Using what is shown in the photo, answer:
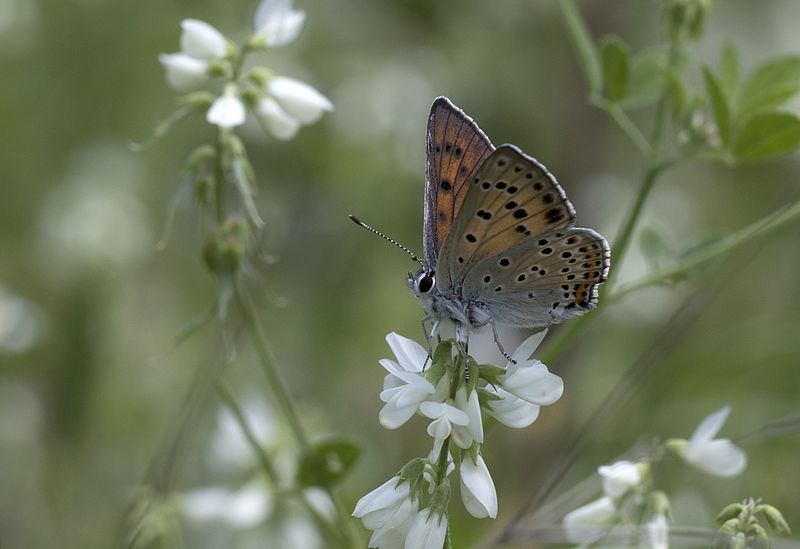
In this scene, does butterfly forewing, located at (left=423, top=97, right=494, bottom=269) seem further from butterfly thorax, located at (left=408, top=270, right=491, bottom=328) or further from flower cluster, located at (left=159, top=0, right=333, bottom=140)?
flower cluster, located at (left=159, top=0, right=333, bottom=140)

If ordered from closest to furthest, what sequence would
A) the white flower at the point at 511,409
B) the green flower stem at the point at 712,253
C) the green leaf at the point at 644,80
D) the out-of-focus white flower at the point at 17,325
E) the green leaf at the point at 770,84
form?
the white flower at the point at 511,409, the green flower stem at the point at 712,253, the green leaf at the point at 770,84, the green leaf at the point at 644,80, the out-of-focus white flower at the point at 17,325

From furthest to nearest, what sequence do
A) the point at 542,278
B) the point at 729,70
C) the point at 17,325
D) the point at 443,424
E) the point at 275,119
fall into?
the point at 17,325
the point at 729,70
the point at 275,119
the point at 542,278
the point at 443,424

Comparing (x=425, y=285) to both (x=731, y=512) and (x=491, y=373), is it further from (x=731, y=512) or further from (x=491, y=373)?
(x=731, y=512)

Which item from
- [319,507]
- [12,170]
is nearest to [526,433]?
[319,507]

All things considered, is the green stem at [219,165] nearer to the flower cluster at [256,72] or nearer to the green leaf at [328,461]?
the flower cluster at [256,72]

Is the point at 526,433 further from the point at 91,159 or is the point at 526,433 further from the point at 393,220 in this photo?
the point at 91,159

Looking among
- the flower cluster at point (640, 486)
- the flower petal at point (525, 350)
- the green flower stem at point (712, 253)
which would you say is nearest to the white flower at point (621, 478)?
the flower cluster at point (640, 486)

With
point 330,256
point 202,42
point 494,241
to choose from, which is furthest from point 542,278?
point 330,256
